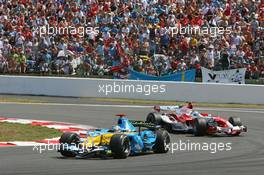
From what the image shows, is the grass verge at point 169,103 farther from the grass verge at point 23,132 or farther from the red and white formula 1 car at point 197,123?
the grass verge at point 23,132

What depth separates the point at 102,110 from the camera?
87.5 feet

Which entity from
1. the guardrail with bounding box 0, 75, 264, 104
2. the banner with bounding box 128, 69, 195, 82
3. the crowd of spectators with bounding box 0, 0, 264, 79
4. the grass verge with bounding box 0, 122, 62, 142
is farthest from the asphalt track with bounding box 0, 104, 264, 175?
the banner with bounding box 128, 69, 195, 82

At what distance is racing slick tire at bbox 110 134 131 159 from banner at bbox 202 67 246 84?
52.2 ft

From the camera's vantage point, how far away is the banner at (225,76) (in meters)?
29.5

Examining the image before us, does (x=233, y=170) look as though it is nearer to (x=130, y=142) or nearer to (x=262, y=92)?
(x=130, y=142)

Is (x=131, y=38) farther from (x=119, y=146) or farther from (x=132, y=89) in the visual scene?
(x=119, y=146)

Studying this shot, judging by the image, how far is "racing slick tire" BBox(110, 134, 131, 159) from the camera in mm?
13742

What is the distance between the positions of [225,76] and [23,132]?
1320cm

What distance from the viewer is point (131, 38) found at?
30906 mm

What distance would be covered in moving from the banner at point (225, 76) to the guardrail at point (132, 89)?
0.97 ft

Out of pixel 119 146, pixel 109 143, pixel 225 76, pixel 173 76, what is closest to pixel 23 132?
pixel 109 143

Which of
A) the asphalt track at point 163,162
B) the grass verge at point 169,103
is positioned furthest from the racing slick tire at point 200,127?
the grass verge at point 169,103

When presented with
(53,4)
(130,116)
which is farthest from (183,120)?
(53,4)

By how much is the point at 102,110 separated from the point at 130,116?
2.57 metres
